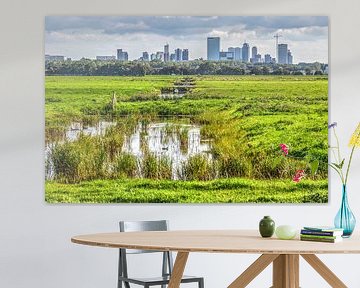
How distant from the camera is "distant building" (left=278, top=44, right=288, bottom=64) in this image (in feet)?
24.1

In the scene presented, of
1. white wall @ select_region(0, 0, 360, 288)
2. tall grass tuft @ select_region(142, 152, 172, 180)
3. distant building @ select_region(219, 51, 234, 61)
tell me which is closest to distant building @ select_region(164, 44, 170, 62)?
white wall @ select_region(0, 0, 360, 288)

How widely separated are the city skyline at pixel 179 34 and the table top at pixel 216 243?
88.1 inches

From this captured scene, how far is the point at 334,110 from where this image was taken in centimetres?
721

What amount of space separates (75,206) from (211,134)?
47.7 inches

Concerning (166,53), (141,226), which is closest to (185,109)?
(166,53)

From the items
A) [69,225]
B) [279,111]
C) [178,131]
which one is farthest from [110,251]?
[279,111]

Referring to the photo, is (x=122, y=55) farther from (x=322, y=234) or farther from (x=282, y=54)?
(x=322, y=234)

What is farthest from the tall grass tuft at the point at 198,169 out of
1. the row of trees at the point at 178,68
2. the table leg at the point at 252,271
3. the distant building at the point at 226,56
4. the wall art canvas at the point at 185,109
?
the table leg at the point at 252,271

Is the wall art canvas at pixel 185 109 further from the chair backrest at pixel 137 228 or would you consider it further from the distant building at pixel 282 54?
the chair backrest at pixel 137 228

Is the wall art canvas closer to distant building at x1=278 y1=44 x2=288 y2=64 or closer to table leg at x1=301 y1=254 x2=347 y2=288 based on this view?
distant building at x1=278 y1=44 x2=288 y2=64

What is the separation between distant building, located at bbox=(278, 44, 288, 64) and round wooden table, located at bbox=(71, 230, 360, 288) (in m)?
2.12

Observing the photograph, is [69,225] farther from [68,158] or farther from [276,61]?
→ [276,61]

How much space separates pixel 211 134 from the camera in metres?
7.25

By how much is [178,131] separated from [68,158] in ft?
2.93
